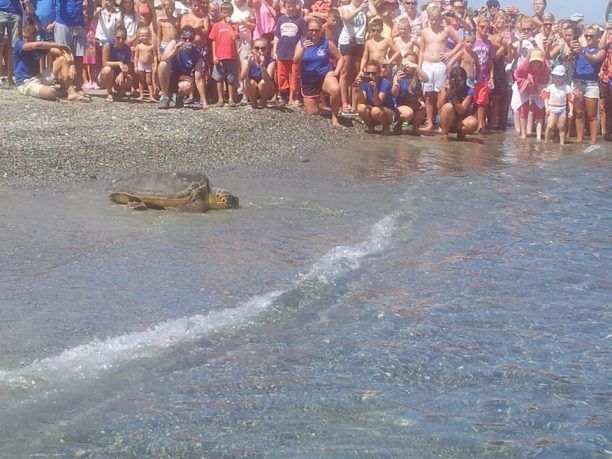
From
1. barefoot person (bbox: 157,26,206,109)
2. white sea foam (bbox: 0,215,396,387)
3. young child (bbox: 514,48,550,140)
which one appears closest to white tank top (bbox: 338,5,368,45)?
barefoot person (bbox: 157,26,206,109)

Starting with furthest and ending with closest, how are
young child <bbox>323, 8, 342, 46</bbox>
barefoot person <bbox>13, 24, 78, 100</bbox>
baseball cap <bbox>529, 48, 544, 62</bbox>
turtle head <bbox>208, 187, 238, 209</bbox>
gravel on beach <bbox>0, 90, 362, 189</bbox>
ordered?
young child <bbox>323, 8, 342, 46</bbox> → baseball cap <bbox>529, 48, 544, 62</bbox> → barefoot person <bbox>13, 24, 78, 100</bbox> → gravel on beach <bbox>0, 90, 362, 189</bbox> → turtle head <bbox>208, 187, 238, 209</bbox>

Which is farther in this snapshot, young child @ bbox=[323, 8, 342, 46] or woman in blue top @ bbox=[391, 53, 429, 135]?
young child @ bbox=[323, 8, 342, 46]

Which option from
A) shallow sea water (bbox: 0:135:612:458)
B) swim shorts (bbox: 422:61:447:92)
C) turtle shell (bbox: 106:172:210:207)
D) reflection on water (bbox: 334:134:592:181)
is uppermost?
swim shorts (bbox: 422:61:447:92)

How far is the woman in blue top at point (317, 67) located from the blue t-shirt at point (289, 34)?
0.36 ft

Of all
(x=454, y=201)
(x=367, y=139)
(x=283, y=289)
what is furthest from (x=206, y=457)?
(x=367, y=139)

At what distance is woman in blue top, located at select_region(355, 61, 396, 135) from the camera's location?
550 inches

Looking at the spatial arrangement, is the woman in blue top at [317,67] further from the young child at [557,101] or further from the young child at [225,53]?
the young child at [557,101]

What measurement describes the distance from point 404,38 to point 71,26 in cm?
489

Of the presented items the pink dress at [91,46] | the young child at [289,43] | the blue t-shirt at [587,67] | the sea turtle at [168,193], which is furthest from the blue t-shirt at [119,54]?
the blue t-shirt at [587,67]

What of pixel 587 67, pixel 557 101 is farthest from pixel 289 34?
pixel 587 67

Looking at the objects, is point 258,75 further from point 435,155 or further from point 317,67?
point 435,155

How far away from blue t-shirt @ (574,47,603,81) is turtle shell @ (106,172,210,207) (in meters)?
7.77

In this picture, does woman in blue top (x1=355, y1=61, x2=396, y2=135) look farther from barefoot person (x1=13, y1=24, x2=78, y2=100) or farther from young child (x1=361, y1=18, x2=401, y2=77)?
barefoot person (x1=13, y1=24, x2=78, y2=100)

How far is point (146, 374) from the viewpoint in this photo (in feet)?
15.9
